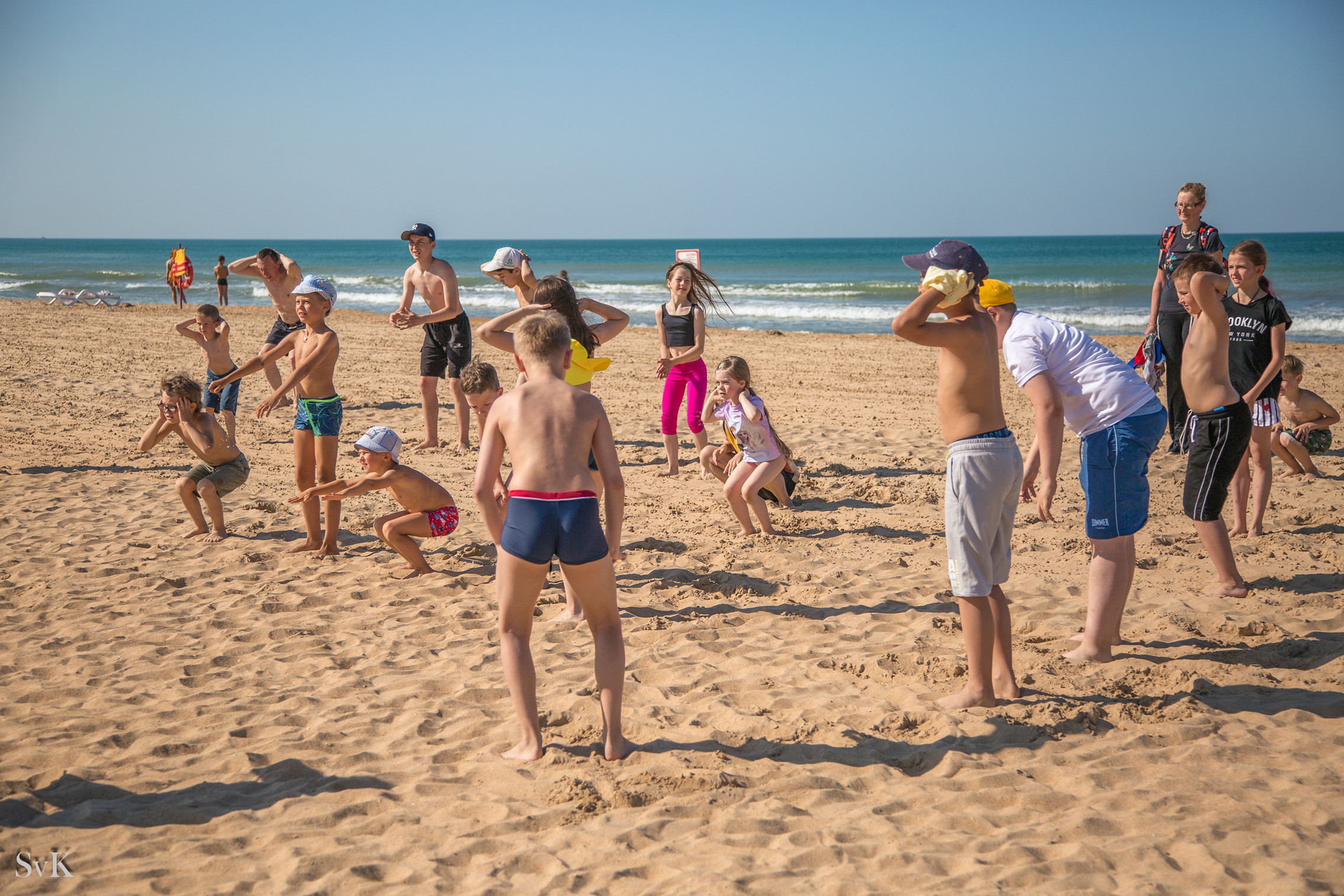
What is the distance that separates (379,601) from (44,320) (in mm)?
19261

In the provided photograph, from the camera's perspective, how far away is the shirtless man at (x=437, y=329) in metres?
8.24

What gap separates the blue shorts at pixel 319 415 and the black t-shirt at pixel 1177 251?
19.4 feet

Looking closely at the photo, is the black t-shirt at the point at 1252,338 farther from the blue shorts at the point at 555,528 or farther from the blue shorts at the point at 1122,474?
the blue shorts at the point at 555,528

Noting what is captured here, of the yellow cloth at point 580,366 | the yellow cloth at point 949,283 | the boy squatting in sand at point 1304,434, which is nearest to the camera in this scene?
the yellow cloth at point 949,283

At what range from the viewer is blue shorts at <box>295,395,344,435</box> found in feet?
19.1

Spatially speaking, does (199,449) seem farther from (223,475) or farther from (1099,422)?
(1099,422)

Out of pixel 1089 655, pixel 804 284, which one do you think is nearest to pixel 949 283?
pixel 1089 655

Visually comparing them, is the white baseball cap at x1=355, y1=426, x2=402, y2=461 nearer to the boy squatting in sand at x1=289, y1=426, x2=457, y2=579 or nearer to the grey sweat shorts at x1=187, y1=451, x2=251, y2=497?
the boy squatting in sand at x1=289, y1=426, x2=457, y2=579

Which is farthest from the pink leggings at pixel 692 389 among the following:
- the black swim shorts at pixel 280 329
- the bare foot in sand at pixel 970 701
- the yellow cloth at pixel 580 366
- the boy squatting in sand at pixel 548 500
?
the boy squatting in sand at pixel 548 500

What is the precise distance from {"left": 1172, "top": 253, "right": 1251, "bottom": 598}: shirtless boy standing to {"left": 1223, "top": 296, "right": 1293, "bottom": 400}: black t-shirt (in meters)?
1.02

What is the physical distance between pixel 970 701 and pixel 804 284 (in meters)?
37.3

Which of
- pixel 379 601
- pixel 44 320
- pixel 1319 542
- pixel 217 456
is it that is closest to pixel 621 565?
pixel 379 601

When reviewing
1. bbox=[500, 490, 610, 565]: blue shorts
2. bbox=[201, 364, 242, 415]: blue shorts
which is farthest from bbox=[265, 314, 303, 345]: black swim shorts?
bbox=[500, 490, 610, 565]: blue shorts

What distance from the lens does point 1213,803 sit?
3.07 m
